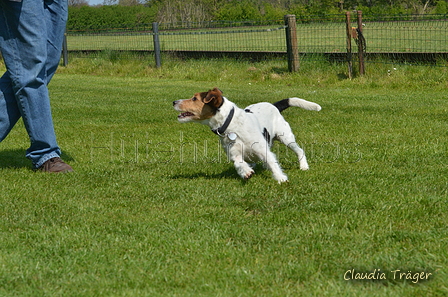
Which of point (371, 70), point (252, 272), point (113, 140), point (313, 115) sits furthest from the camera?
point (371, 70)

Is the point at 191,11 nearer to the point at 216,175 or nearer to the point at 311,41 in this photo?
the point at 311,41

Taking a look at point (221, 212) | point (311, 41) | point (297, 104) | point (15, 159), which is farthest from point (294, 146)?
point (311, 41)

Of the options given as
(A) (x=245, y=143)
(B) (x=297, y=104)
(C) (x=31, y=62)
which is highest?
(C) (x=31, y=62)

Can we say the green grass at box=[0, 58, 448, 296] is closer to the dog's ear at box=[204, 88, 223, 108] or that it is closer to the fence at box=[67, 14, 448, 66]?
the dog's ear at box=[204, 88, 223, 108]

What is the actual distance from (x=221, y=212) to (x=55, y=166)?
6.56ft

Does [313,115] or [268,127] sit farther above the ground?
[268,127]

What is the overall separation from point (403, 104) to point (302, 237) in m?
5.70

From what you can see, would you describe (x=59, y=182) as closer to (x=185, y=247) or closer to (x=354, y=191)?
(x=185, y=247)

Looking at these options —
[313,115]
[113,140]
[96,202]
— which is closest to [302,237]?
[96,202]

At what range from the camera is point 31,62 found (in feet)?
16.2

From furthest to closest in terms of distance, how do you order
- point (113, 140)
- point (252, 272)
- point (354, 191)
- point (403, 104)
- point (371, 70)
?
1. point (371, 70)
2. point (403, 104)
3. point (113, 140)
4. point (354, 191)
5. point (252, 272)

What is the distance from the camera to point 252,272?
2.90 m

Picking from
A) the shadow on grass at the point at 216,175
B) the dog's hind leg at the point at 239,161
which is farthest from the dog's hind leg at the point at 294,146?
the dog's hind leg at the point at 239,161

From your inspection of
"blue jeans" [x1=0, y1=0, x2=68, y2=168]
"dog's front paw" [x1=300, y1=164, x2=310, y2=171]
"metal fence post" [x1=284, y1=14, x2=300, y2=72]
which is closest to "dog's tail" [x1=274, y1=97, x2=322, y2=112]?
"dog's front paw" [x1=300, y1=164, x2=310, y2=171]
